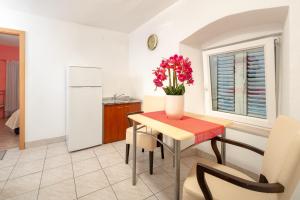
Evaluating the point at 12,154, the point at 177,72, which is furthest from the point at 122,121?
the point at 177,72

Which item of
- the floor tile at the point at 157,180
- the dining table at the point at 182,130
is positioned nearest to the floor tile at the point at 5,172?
the floor tile at the point at 157,180

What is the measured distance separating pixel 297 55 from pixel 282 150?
88 centimetres

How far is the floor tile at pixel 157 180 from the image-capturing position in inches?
72.7

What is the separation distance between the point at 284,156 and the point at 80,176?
2.14 m

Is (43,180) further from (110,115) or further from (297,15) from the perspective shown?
(297,15)

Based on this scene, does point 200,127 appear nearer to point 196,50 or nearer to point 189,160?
point 189,160

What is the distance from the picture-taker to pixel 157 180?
6.49ft

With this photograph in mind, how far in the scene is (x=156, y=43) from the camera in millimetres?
2924

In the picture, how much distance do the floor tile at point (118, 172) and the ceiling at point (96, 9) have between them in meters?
2.49

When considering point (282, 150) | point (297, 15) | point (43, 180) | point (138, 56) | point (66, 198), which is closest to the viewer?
point (282, 150)

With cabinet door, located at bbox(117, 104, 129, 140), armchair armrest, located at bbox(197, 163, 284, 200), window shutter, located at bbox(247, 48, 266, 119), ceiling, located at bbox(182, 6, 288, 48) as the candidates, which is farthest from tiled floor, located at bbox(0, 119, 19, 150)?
window shutter, located at bbox(247, 48, 266, 119)

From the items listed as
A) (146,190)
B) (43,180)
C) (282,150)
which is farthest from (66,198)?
(282,150)

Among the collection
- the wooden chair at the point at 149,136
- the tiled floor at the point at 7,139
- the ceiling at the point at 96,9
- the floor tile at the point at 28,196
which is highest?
the ceiling at the point at 96,9

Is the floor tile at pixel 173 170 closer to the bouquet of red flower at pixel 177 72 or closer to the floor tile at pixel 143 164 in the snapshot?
the floor tile at pixel 143 164
